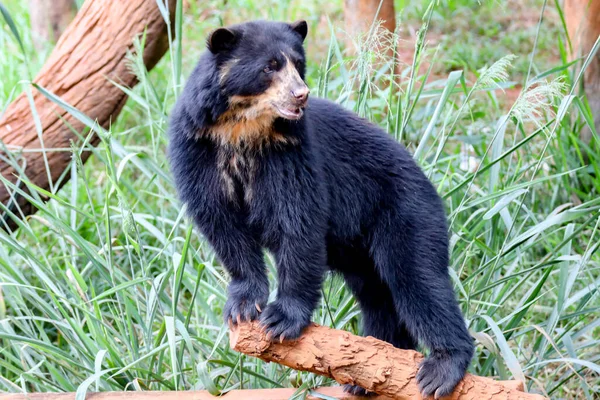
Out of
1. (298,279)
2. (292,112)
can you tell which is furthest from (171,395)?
(292,112)

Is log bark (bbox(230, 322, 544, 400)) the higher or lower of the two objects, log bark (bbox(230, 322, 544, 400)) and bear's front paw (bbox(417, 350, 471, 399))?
the higher

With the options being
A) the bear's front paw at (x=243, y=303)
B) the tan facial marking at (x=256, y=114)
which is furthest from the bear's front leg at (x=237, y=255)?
the tan facial marking at (x=256, y=114)

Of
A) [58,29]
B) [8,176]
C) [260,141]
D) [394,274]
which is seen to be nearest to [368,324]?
[394,274]

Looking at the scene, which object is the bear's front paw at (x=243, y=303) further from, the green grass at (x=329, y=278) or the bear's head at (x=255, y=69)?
the bear's head at (x=255, y=69)

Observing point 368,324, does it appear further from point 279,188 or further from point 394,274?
point 279,188

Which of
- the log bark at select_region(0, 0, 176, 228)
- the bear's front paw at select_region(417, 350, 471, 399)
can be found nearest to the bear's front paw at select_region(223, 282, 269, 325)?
the bear's front paw at select_region(417, 350, 471, 399)

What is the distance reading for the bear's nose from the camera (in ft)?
9.24

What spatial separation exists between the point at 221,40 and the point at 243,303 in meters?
0.98

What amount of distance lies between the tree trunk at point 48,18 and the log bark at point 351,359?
491 cm

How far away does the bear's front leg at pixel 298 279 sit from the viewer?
117 inches

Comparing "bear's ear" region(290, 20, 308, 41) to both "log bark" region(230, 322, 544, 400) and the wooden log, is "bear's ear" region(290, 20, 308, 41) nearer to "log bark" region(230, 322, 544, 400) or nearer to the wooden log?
"log bark" region(230, 322, 544, 400)

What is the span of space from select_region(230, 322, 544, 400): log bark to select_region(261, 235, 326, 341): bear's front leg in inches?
2.8

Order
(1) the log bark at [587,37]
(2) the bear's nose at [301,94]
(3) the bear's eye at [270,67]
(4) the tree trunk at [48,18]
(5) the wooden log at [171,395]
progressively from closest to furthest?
(2) the bear's nose at [301,94] → (3) the bear's eye at [270,67] → (5) the wooden log at [171,395] → (1) the log bark at [587,37] → (4) the tree trunk at [48,18]

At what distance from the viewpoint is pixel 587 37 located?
5.06 m
